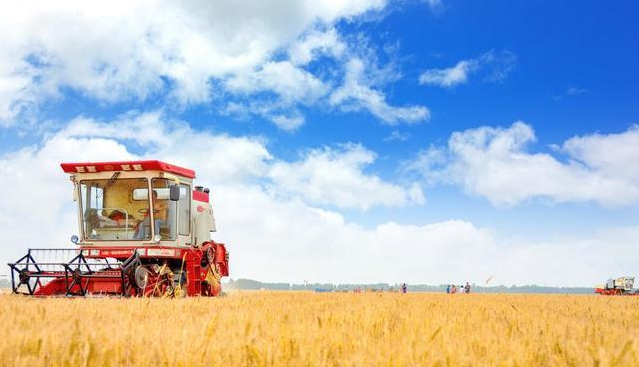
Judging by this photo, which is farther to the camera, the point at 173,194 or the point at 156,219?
the point at 156,219

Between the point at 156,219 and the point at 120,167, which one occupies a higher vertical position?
the point at 120,167

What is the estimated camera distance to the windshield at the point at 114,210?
15859mm

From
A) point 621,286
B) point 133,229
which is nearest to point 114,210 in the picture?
point 133,229

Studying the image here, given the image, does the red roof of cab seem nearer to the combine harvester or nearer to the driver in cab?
the driver in cab

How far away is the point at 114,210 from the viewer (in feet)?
53.4

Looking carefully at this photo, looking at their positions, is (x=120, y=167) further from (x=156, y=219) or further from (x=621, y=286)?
(x=621, y=286)

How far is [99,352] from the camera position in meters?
3.88

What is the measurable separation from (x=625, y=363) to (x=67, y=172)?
15637 millimetres

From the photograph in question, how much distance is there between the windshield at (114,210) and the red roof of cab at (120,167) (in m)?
0.30

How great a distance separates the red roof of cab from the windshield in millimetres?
302

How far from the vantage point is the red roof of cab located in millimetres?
15719

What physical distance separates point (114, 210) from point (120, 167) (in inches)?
47.3

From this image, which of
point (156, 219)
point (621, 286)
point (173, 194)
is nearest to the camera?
point (173, 194)

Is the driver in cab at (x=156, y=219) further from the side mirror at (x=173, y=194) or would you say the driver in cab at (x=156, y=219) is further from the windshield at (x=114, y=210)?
the side mirror at (x=173, y=194)
